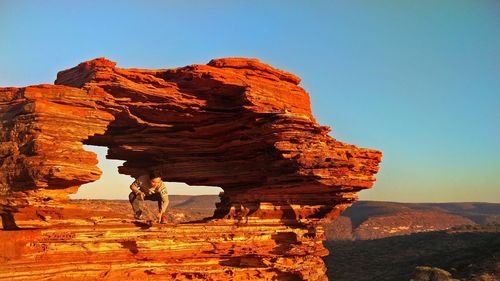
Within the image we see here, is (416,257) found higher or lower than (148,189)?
lower

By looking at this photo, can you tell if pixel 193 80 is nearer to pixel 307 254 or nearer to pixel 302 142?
pixel 302 142

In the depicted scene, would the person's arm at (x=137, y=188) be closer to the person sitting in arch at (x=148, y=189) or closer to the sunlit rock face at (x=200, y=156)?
the person sitting in arch at (x=148, y=189)


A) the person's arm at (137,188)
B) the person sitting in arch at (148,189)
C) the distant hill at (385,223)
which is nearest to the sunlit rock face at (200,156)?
the person sitting in arch at (148,189)

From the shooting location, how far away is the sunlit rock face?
12.7 meters

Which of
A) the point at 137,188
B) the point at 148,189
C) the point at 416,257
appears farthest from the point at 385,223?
the point at 137,188

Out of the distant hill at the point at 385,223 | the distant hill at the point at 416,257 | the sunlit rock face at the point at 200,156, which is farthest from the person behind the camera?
the distant hill at the point at 385,223

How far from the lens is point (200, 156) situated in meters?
17.3

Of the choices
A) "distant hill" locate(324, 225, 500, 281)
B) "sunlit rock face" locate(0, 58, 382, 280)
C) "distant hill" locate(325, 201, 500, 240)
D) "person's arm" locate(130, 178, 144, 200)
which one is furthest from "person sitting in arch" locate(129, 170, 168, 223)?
"distant hill" locate(325, 201, 500, 240)

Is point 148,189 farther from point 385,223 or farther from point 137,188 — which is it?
point 385,223

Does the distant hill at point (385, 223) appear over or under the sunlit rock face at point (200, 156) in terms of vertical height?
under

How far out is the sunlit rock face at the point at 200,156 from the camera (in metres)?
12.7

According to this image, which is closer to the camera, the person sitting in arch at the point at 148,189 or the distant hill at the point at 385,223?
the person sitting in arch at the point at 148,189

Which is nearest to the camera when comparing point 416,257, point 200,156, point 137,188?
point 137,188

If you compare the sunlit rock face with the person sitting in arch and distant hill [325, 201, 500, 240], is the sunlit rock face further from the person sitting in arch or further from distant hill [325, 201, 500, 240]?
distant hill [325, 201, 500, 240]
